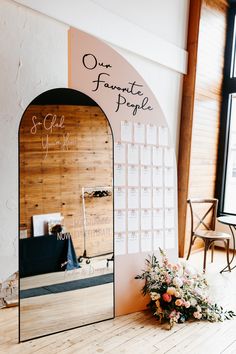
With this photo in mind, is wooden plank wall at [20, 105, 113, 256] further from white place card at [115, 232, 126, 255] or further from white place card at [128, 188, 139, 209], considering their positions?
white place card at [128, 188, 139, 209]

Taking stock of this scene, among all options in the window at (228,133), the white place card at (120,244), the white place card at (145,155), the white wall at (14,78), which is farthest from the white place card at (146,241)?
the window at (228,133)

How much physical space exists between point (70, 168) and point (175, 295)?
1.34m

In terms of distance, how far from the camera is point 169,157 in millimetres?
3113

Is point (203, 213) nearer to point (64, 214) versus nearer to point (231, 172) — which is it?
point (231, 172)

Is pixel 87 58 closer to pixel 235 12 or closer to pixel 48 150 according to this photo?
pixel 48 150

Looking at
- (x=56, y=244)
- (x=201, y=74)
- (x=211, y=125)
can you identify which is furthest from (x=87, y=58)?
(x=211, y=125)

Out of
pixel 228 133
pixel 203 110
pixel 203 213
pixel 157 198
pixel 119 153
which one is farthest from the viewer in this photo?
pixel 228 133

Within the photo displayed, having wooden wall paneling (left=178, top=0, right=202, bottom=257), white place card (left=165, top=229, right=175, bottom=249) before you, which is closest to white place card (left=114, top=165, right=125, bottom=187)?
white place card (left=165, top=229, right=175, bottom=249)

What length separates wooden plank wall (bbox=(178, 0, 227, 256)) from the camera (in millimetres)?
4570

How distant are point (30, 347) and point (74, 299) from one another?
472 mm

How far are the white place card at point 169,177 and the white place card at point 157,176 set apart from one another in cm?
7

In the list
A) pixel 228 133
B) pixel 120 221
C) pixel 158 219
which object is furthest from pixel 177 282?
pixel 228 133

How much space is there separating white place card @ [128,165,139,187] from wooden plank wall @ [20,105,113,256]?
0.20m

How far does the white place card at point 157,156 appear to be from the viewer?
9.80 feet
